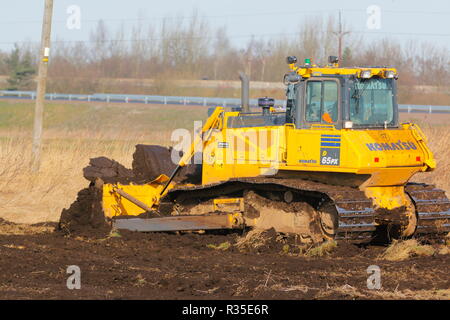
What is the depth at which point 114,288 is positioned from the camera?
9.34 meters

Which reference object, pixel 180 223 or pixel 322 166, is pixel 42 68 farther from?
pixel 322 166

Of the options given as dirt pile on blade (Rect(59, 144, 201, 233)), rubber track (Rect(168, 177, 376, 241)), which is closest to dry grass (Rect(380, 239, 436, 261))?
rubber track (Rect(168, 177, 376, 241))

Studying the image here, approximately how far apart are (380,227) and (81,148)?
41.3 ft

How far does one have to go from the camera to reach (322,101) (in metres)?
12.4

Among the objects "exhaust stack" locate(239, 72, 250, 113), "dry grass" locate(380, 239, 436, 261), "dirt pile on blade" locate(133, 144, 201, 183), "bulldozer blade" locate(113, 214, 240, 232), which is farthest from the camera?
"dirt pile on blade" locate(133, 144, 201, 183)

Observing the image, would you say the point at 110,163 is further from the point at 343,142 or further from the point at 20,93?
the point at 20,93

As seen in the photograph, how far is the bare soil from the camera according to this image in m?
9.00

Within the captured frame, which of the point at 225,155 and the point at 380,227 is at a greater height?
the point at 225,155

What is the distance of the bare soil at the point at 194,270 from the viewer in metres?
9.00

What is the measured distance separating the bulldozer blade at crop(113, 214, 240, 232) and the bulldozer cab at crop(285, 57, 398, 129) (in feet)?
6.64

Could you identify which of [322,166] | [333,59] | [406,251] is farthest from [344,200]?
[333,59]

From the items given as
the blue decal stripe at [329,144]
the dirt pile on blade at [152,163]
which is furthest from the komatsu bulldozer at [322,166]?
the dirt pile on blade at [152,163]

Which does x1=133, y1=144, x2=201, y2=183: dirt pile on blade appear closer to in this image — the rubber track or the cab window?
the rubber track

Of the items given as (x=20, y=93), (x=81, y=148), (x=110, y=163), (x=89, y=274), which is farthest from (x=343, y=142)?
(x=20, y=93)
